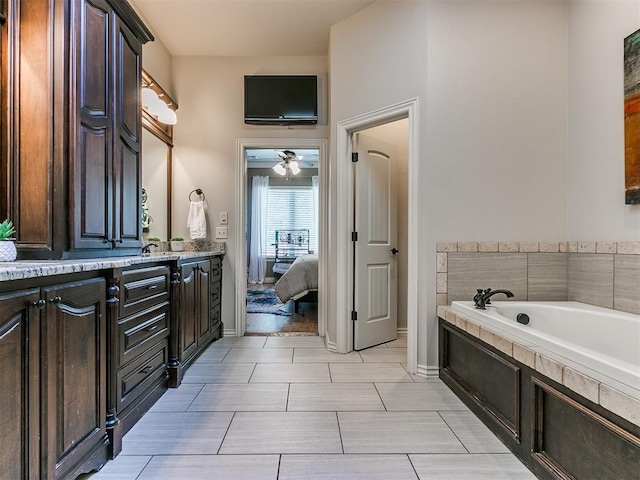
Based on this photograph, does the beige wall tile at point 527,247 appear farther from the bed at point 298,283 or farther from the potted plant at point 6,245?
the potted plant at point 6,245

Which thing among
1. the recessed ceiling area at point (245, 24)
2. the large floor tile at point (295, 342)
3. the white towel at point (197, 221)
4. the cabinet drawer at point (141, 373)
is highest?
the recessed ceiling area at point (245, 24)

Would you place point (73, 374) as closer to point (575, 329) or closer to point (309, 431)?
point (309, 431)

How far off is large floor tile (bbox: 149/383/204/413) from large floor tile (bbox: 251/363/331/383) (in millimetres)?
390

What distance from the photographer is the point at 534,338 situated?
156 cm

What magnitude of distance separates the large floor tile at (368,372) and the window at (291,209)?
5.04 meters

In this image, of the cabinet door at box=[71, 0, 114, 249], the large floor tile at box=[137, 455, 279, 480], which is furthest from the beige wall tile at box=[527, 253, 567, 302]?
the cabinet door at box=[71, 0, 114, 249]

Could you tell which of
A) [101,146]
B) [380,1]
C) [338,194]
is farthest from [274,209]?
[101,146]

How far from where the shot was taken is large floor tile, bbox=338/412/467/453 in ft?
5.24

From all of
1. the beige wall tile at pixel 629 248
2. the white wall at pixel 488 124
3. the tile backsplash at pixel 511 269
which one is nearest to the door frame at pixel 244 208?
the white wall at pixel 488 124

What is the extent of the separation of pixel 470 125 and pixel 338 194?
3.75 feet

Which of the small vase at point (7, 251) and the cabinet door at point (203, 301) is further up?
the small vase at point (7, 251)

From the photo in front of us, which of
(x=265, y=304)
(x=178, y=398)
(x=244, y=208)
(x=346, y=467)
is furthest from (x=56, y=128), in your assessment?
(x=265, y=304)

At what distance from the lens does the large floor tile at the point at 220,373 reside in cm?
239

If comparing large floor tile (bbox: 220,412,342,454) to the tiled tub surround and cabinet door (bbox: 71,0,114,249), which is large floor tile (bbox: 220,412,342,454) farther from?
cabinet door (bbox: 71,0,114,249)
